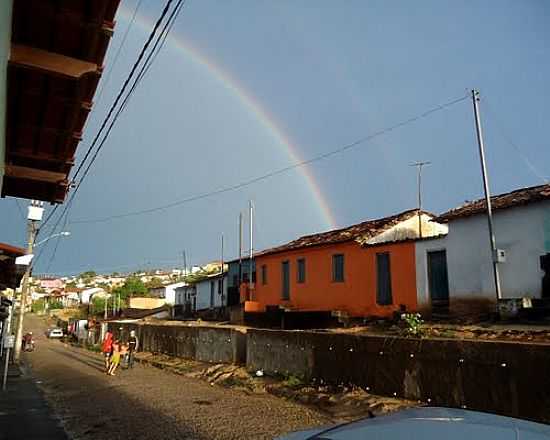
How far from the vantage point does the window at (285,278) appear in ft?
89.1

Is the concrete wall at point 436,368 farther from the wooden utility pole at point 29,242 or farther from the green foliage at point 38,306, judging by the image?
the green foliage at point 38,306

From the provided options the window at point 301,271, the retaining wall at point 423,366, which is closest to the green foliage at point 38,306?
the window at point 301,271

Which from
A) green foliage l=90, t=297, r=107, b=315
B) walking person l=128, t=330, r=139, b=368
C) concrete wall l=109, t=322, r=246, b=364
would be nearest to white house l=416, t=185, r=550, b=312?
concrete wall l=109, t=322, r=246, b=364

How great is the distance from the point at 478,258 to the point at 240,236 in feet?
69.7

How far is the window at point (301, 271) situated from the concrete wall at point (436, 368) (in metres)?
11.9

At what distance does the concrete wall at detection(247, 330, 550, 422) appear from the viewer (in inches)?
299

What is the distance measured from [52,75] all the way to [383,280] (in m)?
16.9

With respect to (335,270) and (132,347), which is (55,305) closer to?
(132,347)

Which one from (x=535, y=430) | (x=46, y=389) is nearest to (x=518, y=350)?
(x=535, y=430)

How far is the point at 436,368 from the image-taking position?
921 cm

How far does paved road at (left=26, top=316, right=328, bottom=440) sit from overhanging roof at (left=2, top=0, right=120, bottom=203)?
203 inches

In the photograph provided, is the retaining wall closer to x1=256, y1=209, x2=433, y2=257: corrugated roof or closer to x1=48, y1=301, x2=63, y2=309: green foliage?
x1=256, y1=209, x2=433, y2=257: corrugated roof

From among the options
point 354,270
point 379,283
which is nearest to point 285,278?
point 354,270

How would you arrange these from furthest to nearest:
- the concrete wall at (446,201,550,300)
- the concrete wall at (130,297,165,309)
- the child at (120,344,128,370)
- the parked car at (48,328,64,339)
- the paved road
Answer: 1. the concrete wall at (130,297,165,309)
2. the parked car at (48,328,64,339)
3. the child at (120,344,128,370)
4. the concrete wall at (446,201,550,300)
5. the paved road
